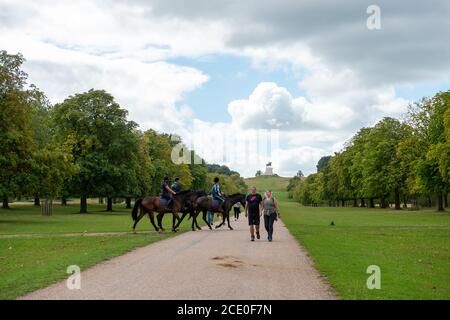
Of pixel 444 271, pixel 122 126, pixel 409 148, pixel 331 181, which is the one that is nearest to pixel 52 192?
pixel 122 126

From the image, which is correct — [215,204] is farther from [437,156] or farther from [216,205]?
[437,156]

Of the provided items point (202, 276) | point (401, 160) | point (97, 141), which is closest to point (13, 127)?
point (97, 141)

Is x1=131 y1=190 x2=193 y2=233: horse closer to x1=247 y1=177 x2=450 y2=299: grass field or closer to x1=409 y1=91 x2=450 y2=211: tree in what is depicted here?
x1=247 y1=177 x2=450 y2=299: grass field

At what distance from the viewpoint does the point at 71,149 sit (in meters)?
63.1

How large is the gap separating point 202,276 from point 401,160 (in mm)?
72108

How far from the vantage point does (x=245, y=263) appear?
50.8ft

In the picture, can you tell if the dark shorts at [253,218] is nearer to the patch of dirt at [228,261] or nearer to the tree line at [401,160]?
the patch of dirt at [228,261]

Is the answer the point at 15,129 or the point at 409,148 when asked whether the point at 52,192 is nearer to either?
the point at 15,129

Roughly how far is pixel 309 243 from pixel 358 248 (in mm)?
2307

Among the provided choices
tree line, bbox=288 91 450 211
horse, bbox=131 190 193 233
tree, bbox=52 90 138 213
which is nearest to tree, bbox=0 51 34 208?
horse, bbox=131 190 193 233

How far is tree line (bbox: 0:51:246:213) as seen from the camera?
138ft

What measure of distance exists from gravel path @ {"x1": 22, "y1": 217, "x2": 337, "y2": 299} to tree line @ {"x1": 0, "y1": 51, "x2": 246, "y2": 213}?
26.1 metres

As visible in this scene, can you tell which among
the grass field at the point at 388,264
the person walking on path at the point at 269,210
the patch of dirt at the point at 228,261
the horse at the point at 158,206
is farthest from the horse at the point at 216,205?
the patch of dirt at the point at 228,261

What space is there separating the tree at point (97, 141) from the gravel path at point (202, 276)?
152ft
